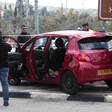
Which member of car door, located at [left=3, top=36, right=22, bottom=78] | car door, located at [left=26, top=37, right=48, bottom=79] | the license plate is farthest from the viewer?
car door, located at [left=3, top=36, right=22, bottom=78]

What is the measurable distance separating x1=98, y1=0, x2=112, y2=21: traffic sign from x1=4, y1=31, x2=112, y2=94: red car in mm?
1285

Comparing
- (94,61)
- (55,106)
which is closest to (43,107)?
(55,106)

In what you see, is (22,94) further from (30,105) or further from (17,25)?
(17,25)

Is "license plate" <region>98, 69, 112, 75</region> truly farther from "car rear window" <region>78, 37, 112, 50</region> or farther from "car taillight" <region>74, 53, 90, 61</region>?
"car rear window" <region>78, 37, 112, 50</region>

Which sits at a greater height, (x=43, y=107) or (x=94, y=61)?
(x=94, y=61)

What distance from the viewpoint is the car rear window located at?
9.10 metres

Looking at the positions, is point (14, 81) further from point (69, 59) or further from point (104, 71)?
point (104, 71)

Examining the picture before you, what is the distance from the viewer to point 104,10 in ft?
35.3

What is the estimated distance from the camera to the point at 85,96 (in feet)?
28.9

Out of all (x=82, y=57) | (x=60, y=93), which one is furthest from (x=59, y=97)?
(x=82, y=57)

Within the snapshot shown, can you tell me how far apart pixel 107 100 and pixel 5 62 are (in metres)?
2.43

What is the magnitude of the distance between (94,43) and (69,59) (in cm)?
73

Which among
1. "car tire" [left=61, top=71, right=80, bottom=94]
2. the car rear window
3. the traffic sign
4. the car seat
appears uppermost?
the traffic sign

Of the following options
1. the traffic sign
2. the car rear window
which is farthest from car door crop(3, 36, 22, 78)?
the traffic sign
